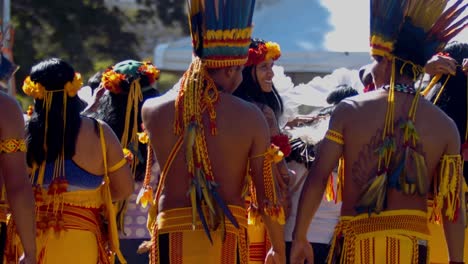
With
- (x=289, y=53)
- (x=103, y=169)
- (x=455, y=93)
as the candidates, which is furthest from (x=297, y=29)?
(x=103, y=169)

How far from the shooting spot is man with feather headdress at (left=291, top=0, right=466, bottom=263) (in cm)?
550

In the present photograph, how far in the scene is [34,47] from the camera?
1956cm

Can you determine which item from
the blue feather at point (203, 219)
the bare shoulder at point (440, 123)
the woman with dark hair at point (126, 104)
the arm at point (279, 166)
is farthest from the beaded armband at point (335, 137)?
the woman with dark hair at point (126, 104)

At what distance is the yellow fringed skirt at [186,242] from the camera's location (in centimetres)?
543

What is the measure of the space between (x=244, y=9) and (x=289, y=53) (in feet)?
20.1

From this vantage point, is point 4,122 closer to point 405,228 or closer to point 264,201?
point 264,201

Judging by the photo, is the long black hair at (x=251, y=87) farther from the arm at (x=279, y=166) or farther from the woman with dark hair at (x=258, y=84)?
the arm at (x=279, y=166)

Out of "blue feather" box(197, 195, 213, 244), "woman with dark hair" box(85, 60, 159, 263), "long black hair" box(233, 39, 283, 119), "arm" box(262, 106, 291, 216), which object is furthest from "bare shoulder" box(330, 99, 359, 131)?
"woman with dark hair" box(85, 60, 159, 263)

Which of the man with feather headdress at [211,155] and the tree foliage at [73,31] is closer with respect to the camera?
the man with feather headdress at [211,155]

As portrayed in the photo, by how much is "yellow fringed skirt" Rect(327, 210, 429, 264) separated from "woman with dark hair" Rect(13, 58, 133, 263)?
142 centimetres

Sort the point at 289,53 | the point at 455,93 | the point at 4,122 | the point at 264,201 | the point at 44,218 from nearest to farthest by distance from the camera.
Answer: the point at 4,122
the point at 264,201
the point at 44,218
the point at 455,93
the point at 289,53

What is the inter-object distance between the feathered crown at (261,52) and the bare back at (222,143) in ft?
4.76

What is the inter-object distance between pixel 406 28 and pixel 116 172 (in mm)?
1759

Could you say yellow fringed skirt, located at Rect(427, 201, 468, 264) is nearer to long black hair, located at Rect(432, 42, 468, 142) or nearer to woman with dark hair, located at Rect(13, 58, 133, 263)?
long black hair, located at Rect(432, 42, 468, 142)
